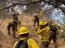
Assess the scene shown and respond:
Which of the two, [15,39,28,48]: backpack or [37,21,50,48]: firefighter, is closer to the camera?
[15,39,28,48]: backpack

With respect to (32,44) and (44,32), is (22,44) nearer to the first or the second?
(32,44)

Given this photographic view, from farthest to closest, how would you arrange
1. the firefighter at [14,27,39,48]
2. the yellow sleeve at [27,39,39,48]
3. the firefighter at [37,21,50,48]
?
the firefighter at [37,21,50,48], the firefighter at [14,27,39,48], the yellow sleeve at [27,39,39,48]

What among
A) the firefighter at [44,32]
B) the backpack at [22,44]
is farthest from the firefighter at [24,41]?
the firefighter at [44,32]

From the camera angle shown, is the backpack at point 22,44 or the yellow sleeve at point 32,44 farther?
the backpack at point 22,44

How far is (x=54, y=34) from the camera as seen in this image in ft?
47.2

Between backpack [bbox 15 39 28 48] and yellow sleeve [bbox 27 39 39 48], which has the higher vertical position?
yellow sleeve [bbox 27 39 39 48]

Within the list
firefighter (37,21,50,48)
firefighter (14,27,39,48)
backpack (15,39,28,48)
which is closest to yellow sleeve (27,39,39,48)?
firefighter (14,27,39,48)

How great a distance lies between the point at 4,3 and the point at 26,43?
401 centimetres

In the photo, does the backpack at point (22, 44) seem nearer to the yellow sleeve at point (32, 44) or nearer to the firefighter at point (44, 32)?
the yellow sleeve at point (32, 44)

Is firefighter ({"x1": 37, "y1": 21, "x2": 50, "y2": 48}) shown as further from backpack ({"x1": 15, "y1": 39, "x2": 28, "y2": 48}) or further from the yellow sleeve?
the yellow sleeve

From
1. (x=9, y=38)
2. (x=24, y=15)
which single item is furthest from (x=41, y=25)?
(x=24, y=15)

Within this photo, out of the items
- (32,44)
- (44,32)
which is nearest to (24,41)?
(32,44)

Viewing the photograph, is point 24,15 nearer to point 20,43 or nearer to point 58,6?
point 58,6

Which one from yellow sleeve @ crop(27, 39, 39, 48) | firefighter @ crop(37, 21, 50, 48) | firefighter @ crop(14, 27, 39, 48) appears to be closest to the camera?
yellow sleeve @ crop(27, 39, 39, 48)
